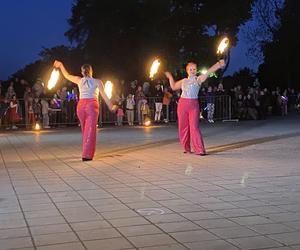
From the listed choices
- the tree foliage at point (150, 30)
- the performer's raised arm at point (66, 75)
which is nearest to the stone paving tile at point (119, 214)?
the performer's raised arm at point (66, 75)

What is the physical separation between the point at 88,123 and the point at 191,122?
2339 millimetres

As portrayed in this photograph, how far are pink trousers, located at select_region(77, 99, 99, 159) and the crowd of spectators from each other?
38.0 ft

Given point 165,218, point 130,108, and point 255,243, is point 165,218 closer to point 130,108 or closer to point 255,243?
point 255,243

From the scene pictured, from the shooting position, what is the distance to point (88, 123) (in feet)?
40.4

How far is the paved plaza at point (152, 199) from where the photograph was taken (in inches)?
230

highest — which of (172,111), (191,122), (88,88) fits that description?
(88,88)

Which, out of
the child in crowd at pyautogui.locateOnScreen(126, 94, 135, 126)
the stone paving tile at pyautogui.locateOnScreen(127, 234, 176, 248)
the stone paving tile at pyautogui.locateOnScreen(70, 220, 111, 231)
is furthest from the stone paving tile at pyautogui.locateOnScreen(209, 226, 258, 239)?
the child in crowd at pyautogui.locateOnScreen(126, 94, 135, 126)

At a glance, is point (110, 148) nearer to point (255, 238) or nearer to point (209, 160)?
point (209, 160)

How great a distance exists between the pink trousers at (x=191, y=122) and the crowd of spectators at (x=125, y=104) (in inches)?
A: 463

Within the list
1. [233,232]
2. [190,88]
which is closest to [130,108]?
[190,88]

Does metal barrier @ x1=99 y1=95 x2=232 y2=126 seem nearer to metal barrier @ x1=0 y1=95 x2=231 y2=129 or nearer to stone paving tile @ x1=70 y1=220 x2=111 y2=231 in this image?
metal barrier @ x1=0 y1=95 x2=231 y2=129

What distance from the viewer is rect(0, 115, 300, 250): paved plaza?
584 cm

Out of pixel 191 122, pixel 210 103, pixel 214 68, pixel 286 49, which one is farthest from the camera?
pixel 286 49

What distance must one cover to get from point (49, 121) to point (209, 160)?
45.2 feet
